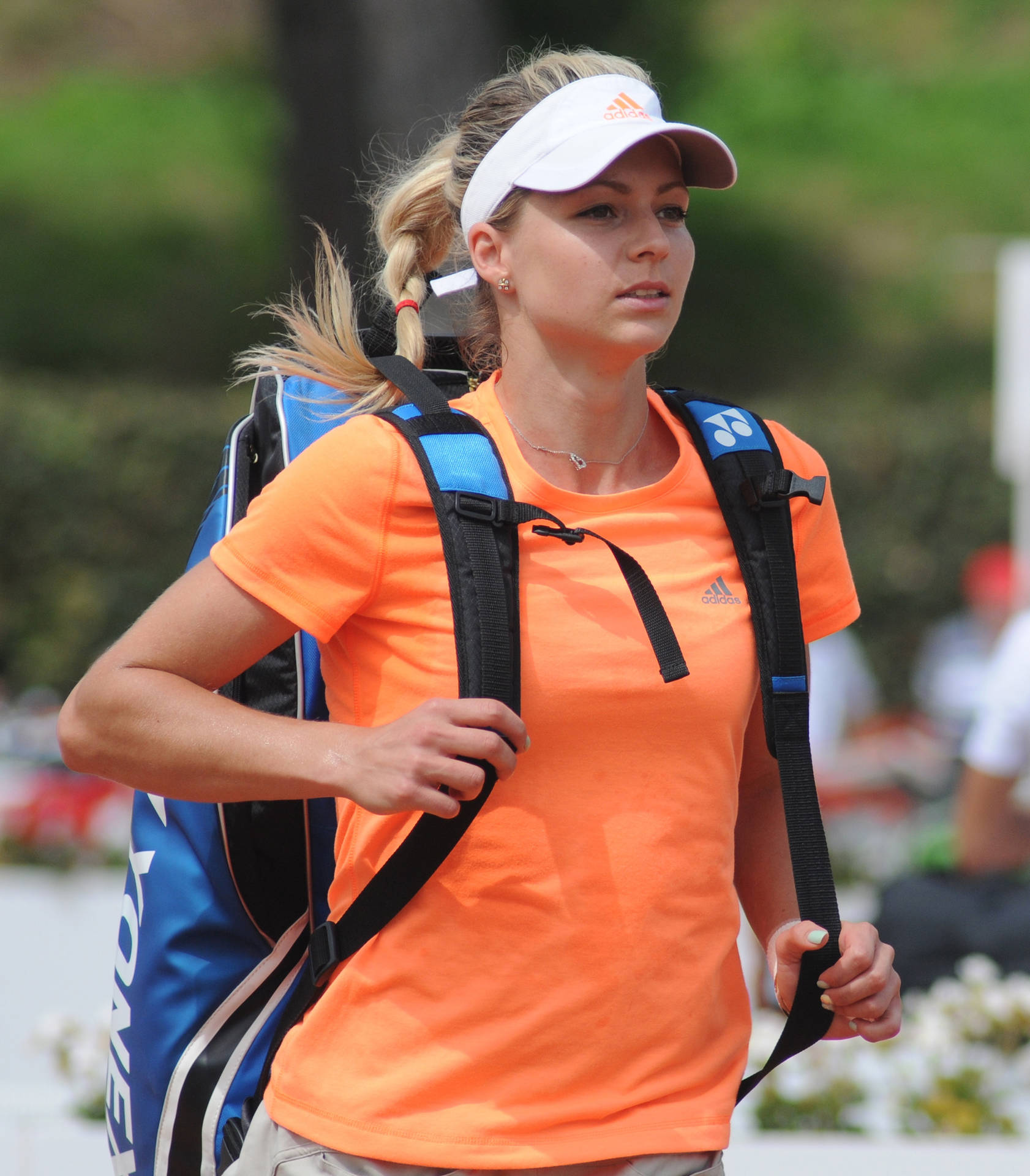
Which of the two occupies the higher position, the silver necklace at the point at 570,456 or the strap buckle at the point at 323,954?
the silver necklace at the point at 570,456

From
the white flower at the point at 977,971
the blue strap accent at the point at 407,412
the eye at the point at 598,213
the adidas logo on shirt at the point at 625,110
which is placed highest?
the adidas logo on shirt at the point at 625,110

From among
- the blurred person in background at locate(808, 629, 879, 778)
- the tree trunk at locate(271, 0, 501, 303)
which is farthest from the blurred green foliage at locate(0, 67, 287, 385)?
the blurred person in background at locate(808, 629, 879, 778)

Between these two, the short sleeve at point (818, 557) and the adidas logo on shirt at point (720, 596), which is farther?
the short sleeve at point (818, 557)

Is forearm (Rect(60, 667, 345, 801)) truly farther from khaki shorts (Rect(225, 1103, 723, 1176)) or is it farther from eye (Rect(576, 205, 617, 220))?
eye (Rect(576, 205, 617, 220))

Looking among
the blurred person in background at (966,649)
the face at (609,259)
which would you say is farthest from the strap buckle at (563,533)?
the blurred person in background at (966,649)

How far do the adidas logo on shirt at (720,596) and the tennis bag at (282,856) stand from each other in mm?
23

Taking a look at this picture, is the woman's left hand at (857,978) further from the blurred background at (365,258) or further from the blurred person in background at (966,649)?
the blurred person in background at (966,649)

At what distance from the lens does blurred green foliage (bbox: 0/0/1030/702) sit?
16297 mm

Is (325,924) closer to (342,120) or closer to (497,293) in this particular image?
(497,293)

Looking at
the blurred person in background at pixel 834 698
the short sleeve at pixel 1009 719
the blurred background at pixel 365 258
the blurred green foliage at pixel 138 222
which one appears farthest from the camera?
the blurred green foliage at pixel 138 222

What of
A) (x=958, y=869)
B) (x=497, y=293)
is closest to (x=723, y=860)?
(x=497, y=293)

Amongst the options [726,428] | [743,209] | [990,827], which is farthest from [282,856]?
[743,209]

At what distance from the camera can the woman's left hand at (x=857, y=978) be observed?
1780mm

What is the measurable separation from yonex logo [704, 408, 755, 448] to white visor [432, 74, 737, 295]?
0.28m
